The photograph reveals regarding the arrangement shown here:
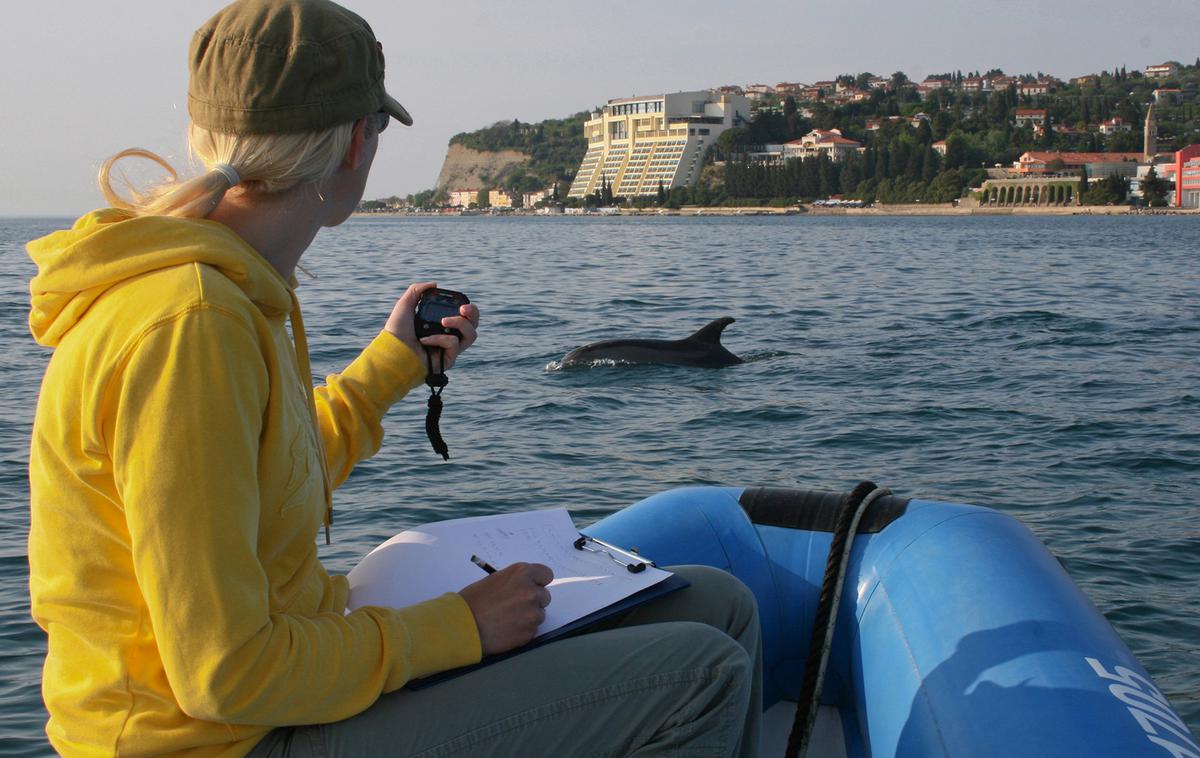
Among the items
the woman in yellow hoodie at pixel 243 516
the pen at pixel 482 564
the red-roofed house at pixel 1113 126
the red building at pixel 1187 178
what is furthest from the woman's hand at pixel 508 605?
the red-roofed house at pixel 1113 126

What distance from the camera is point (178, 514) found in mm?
1751

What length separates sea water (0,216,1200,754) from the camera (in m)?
6.73

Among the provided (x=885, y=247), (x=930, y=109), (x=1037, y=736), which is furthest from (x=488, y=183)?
(x=1037, y=736)

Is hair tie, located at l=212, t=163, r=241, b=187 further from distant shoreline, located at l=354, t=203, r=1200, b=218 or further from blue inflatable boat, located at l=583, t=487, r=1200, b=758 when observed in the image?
distant shoreline, located at l=354, t=203, r=1200, b=218

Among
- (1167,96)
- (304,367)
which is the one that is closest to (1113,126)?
(1167,96)

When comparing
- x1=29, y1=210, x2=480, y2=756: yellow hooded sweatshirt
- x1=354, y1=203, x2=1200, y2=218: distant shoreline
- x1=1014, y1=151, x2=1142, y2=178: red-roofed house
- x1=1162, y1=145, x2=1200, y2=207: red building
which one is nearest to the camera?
x1=29, y1=210, x2=480, y2=756: yellow hooded sweatshirt

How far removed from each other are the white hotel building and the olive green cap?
155492mm

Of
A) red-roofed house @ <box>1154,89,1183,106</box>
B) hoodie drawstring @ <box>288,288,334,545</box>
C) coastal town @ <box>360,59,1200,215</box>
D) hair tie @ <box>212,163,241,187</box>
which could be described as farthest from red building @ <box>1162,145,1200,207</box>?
hair tie @ <box>212,163,241,187</box>

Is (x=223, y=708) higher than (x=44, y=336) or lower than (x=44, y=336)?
lower

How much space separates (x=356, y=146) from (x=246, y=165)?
0.65 feet

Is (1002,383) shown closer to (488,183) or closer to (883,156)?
(883,156)

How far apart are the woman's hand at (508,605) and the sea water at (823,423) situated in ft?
10.0

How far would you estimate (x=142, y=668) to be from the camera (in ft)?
6.26

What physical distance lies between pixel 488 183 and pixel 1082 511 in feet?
618
